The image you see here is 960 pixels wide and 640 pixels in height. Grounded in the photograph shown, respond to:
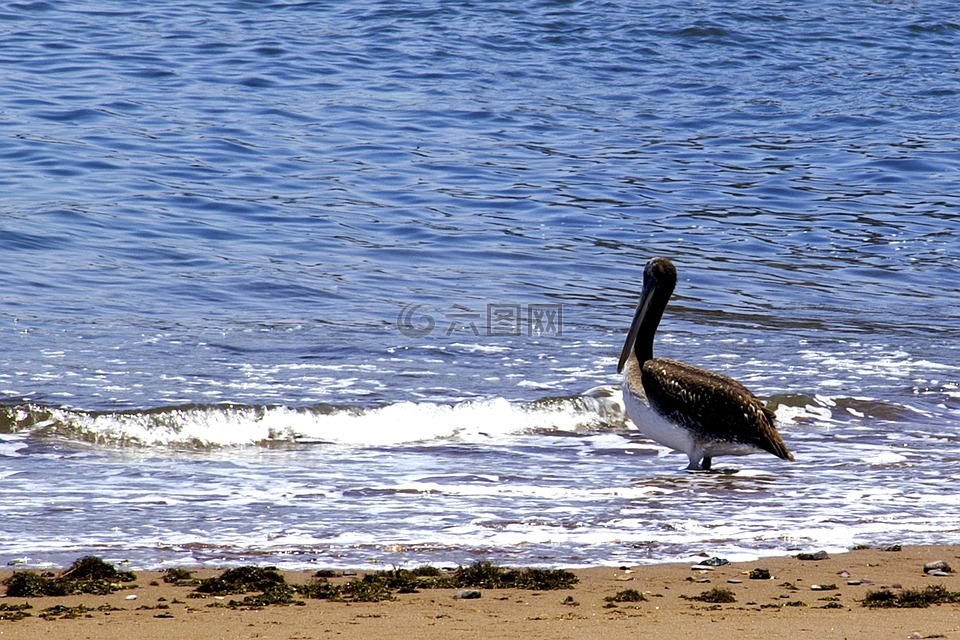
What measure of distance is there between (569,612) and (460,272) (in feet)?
27.1

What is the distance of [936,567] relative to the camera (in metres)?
5.40

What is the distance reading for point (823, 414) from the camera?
8953mm

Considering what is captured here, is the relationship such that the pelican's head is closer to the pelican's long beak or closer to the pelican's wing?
the pelican's long beak

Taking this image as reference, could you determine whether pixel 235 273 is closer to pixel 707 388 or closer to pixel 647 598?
pixel 707 388

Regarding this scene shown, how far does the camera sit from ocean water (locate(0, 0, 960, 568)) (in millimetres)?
6559

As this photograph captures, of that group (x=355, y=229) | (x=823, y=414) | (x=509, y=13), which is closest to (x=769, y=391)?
(x=823, y=414)

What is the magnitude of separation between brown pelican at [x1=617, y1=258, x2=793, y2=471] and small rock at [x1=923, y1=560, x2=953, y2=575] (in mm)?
2068

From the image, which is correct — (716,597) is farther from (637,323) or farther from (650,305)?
(650,305)

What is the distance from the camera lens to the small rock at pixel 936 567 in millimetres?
5387

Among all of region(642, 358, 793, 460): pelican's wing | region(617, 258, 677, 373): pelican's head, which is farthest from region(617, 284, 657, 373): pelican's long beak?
region(642, 358, 793, 460): pelican's wing

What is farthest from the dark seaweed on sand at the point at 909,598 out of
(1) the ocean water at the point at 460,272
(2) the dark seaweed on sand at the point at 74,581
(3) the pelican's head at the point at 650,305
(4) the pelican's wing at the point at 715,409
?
(3) the pelican's head at the point at 650,305

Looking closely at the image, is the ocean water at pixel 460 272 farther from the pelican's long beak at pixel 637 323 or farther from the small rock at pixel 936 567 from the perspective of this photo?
the small rock at pixel 936 567

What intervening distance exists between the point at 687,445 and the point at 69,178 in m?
9.67

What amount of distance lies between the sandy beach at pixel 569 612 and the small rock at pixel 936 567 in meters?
0.05
